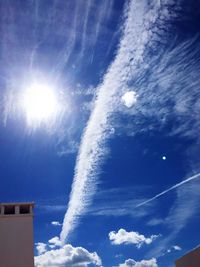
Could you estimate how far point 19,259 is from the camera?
1681 cm

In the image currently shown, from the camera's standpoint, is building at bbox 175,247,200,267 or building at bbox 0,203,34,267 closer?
building at bbox 0,203,34,267

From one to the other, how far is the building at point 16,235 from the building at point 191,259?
9.39 m

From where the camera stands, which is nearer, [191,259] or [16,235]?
[16,235]

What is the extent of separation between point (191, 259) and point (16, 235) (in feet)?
34.9

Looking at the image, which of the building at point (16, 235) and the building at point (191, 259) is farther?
the building at point (191, 259)

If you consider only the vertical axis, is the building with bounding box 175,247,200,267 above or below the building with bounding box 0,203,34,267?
below

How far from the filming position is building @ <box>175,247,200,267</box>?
56.3 ft

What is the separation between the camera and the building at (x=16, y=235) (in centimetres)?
1680

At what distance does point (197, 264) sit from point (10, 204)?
39.5 ft

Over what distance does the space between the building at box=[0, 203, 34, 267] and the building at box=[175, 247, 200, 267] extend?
9.39m

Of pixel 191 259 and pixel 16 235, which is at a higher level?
pixel 16 235

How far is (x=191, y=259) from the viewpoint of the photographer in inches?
710

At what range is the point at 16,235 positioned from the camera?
58.4ft

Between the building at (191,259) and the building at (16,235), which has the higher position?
the building at (16,235)
